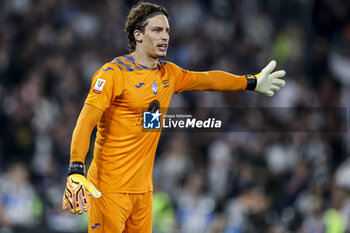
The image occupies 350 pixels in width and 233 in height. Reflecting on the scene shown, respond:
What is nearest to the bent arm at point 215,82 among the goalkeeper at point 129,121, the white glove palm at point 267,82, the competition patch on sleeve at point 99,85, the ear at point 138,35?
the white glove palm at point 267,82

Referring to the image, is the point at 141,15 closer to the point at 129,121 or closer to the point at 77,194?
the point at 129,121

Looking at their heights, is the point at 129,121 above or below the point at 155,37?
below

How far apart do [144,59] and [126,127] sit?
0.52m

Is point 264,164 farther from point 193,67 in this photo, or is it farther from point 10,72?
point 10,72

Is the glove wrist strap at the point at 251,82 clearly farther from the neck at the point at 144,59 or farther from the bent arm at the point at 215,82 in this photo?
the neck at the point at 144,59

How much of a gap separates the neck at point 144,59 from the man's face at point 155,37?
0.03 m

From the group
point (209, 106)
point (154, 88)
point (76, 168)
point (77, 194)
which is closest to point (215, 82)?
point (154, 88)

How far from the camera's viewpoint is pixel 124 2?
12.3 meters

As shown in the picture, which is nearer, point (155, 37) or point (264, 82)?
point (155, 37)

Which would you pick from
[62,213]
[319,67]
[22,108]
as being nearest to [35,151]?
[22,108]

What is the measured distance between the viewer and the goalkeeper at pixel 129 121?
13.6ft

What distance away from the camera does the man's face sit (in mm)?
4305

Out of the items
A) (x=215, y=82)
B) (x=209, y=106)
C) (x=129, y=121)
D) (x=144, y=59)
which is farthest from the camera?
(x=209, y=106)

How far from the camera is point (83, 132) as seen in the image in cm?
402
